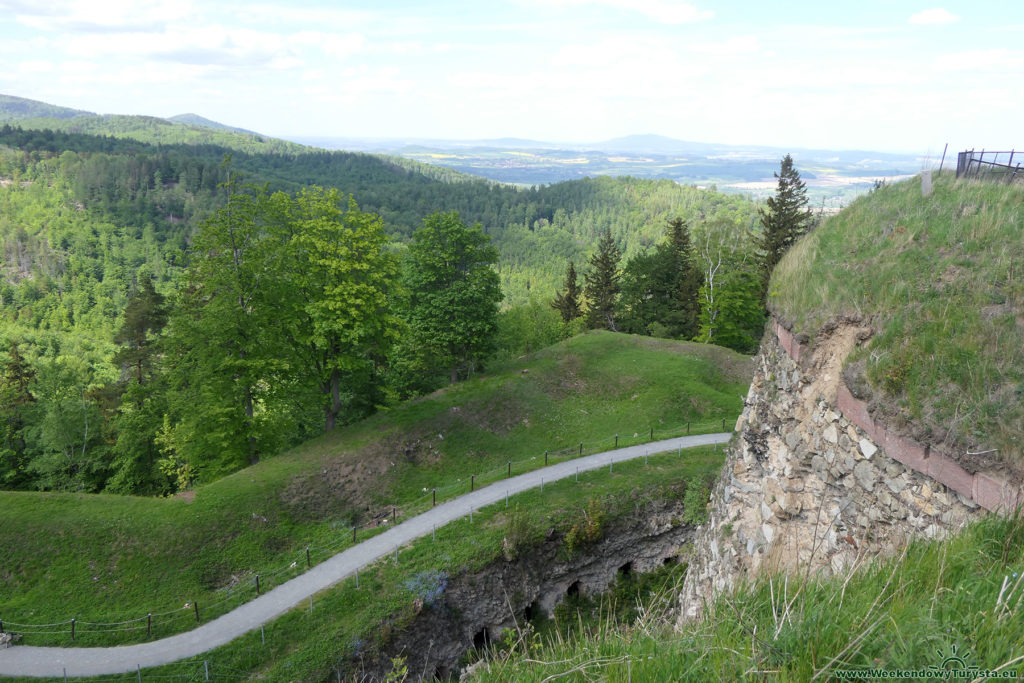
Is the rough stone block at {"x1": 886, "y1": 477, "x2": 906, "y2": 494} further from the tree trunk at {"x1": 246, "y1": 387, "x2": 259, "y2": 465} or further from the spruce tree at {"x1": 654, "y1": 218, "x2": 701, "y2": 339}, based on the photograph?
the spruce tree at {"x1": 654, "y1": 218, "x2": 701, "y2": 339}

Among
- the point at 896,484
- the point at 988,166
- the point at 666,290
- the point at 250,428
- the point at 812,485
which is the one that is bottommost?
the point at 250,428

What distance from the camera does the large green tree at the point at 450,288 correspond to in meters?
33.8

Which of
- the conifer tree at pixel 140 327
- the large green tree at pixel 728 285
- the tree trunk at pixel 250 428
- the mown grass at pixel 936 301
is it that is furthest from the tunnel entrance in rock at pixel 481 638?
the conifer tree at pixel 140 327

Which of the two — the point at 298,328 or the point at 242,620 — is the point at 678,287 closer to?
the point at 298,328

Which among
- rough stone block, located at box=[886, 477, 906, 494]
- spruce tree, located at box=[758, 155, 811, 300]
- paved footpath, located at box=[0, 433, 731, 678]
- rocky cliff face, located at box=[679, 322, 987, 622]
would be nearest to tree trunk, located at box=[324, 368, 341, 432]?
paved footpath, located at box=[0, 433, 731, 678]

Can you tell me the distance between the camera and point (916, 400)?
7.80m

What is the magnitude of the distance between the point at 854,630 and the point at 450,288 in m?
31.5

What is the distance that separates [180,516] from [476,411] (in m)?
15.8

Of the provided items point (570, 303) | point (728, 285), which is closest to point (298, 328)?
point (728, 285)

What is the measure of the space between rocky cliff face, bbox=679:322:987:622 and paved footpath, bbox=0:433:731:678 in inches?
472

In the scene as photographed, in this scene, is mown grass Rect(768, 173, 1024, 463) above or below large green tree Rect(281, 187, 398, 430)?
above

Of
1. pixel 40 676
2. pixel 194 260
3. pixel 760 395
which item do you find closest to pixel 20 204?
pixel 194 260

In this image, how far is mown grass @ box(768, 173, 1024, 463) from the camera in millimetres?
7352

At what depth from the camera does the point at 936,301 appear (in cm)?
855
